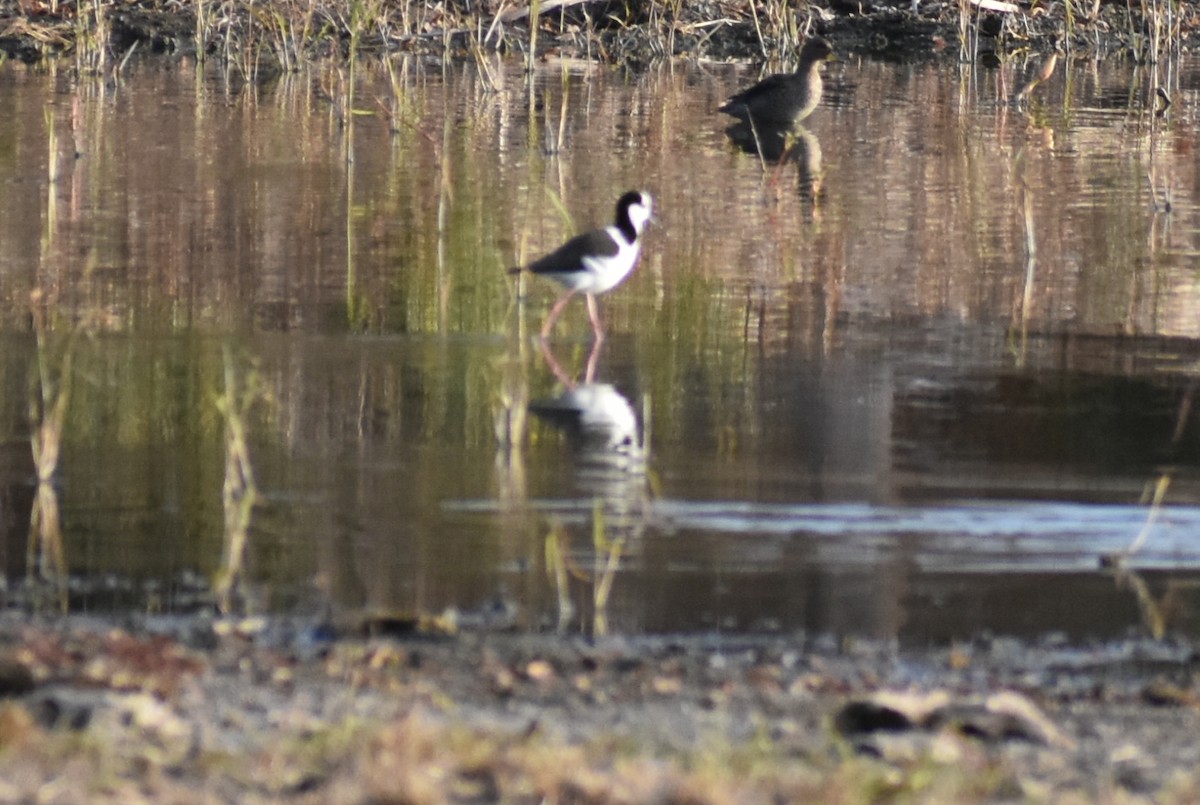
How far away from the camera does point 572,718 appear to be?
532 cm

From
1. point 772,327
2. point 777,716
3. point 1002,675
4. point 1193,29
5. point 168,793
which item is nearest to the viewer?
point 168,793

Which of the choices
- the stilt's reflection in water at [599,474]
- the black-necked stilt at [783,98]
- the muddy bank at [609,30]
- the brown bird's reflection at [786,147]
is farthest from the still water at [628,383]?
the muddy bank at [609,30]

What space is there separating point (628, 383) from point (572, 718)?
411cm

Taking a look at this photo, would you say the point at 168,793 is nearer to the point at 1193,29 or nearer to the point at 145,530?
the point at 145,530

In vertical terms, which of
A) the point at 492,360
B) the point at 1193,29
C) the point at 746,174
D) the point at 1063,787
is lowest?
the point at 1063,787

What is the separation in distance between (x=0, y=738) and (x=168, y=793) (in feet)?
1.75

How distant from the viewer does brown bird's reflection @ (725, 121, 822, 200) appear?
55.4 ft

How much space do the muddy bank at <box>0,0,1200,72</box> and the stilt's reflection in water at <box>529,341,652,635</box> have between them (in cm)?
1748

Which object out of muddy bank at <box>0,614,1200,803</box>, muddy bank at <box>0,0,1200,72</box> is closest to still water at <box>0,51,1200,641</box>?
muddy bank at <box>0,614,1200,803</box>

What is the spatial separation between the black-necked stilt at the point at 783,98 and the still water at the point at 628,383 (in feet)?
9.17

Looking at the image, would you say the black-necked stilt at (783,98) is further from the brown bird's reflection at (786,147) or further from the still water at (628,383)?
the still water at (628,383)

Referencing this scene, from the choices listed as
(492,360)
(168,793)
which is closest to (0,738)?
(168,793)

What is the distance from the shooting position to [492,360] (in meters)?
9.78

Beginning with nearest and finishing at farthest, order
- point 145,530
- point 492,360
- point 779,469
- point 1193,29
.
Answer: point 145,530 < point 779,469 < point 492,360 < point 1193,29
